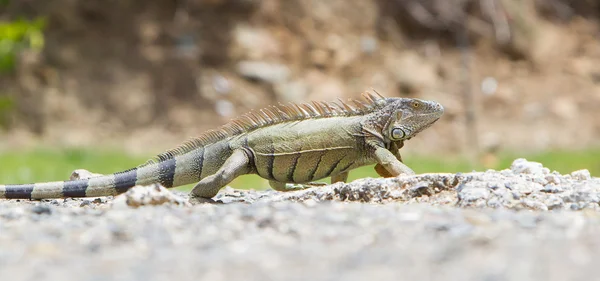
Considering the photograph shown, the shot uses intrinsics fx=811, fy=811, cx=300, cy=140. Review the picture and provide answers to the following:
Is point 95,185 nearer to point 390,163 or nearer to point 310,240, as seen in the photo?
point 390,163

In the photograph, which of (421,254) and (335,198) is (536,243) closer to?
(421,254)

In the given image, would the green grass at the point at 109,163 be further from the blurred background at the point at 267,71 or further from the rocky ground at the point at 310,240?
the rocky ground at the point at 310,240

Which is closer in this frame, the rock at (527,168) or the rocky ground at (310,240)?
the rocky ground at (310,240)

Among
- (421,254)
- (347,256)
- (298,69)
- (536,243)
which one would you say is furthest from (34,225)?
(298,69)

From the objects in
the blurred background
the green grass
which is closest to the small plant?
the blurred background

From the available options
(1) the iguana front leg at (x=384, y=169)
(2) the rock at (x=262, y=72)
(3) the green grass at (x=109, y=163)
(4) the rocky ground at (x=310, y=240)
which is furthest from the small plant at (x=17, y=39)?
(4) the rocky ground at (x=310, y=240)

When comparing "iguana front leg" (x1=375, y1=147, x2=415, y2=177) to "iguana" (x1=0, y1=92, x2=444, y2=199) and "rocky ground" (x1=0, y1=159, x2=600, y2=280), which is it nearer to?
"iguana" (x1=0, y1=92, x2=444, y2=199)
